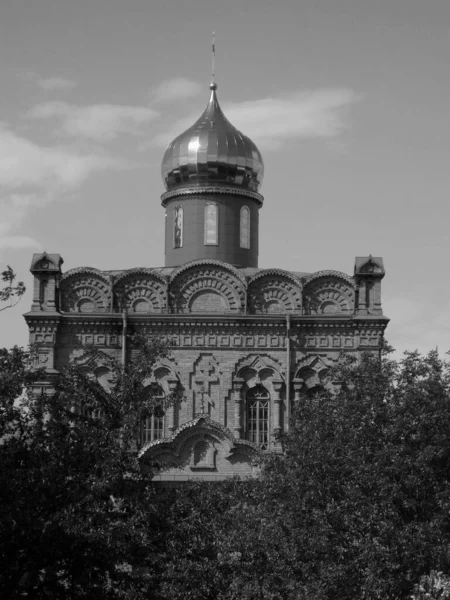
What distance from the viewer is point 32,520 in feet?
61.6

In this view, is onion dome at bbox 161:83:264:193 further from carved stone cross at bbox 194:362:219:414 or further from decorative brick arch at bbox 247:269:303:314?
carved stone cross at bbox 194:362:219:414

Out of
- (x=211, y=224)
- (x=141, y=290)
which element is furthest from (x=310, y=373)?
(x=211, y=224)

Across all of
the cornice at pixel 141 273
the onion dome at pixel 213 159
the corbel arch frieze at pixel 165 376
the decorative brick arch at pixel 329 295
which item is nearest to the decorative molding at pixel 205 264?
the cornice at pixel 141 273

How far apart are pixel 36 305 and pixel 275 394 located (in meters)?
6.62

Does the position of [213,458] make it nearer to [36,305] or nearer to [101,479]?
[36,305]

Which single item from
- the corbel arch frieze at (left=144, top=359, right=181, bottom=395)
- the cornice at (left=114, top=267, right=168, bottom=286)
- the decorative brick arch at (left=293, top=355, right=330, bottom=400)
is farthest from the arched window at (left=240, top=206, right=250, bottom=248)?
the corbel arch frieze at (left=144, top=359, right=181, bottom=395)

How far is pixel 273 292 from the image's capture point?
116 ft

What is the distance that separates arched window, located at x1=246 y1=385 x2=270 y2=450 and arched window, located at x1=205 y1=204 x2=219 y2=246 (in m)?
4.79

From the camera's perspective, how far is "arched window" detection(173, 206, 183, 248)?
37.4m

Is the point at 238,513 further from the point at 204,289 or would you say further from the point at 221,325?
the point at 204,289

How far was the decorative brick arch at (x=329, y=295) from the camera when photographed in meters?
35.1

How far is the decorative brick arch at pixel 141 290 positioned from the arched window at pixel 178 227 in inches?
99.3

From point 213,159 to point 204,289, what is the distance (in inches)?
167

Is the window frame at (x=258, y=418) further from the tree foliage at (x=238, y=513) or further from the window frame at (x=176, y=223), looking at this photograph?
the tree foliage at (x=238, y=513)
